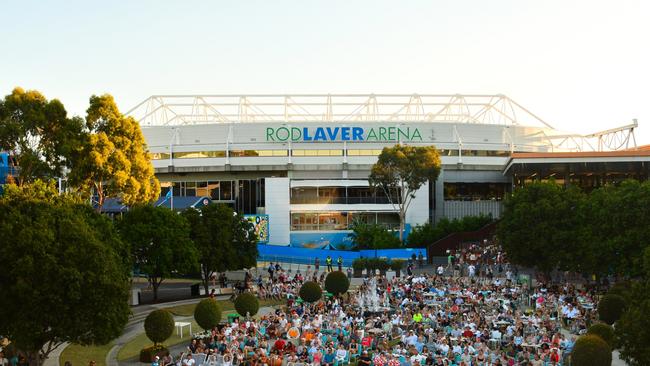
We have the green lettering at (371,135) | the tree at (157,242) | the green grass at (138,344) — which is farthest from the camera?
the green lettering at (371,135)

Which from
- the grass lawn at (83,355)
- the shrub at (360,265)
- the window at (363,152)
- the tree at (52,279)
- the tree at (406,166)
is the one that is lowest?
the grass lawn at (83,355)

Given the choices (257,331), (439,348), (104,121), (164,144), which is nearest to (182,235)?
(104,121)

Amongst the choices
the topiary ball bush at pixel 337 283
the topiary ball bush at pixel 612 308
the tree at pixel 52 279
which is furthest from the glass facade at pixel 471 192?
the tree at pixel 52 279

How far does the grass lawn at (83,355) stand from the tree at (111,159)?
13.5m

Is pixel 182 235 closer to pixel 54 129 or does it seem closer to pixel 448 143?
pixel 54 129

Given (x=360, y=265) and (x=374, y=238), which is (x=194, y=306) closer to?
(x=360, y=265)

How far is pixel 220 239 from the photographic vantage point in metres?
45.7

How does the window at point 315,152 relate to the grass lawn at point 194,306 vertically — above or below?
above

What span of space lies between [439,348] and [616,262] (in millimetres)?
17973

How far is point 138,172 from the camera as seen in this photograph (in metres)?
43.2

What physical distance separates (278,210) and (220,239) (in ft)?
103

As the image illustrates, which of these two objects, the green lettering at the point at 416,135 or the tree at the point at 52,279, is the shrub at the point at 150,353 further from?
the green lettering at the point at 416,135

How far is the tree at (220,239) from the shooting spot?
148 ft

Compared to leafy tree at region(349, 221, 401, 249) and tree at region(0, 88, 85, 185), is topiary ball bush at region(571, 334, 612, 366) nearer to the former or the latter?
tree at region(0, 88, 85, 185)
